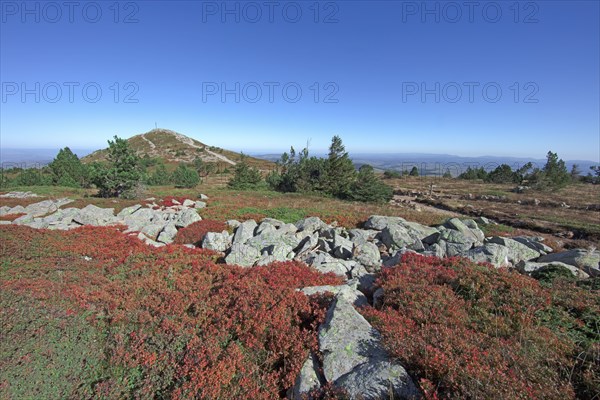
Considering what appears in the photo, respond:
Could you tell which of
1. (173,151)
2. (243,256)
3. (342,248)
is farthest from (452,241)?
(173,151)

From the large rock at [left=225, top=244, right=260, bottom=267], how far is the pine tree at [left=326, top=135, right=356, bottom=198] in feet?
83.3

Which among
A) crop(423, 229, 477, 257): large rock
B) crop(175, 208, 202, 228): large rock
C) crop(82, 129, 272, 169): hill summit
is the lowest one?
crop(423, 229, 477, 257): large rock

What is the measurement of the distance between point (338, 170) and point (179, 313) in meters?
31.9

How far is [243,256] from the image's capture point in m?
10.8

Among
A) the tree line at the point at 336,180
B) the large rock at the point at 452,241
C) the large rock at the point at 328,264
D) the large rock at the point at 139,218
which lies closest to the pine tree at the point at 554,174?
the tree line at the point at 336,180

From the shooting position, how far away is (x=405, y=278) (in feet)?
25.3

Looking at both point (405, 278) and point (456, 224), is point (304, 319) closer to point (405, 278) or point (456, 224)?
point (405, 278)

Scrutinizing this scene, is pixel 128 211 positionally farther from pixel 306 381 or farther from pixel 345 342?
pixel 345 342

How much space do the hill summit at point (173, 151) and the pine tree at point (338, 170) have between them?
62.7 metres

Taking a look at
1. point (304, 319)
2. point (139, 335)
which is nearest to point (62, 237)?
point (139, 335)

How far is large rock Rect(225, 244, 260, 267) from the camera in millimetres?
10484

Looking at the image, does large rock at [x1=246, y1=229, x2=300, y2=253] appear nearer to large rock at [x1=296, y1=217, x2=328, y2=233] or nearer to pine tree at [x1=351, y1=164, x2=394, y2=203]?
large rock at [x1=296, y1=217, x2=328, y2=233]

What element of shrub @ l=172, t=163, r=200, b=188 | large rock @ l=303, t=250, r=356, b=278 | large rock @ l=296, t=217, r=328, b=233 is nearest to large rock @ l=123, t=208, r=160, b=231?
large rock @ l=296, t=217, r=328, b=233

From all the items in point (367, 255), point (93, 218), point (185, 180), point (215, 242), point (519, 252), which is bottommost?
point (519, 252)
